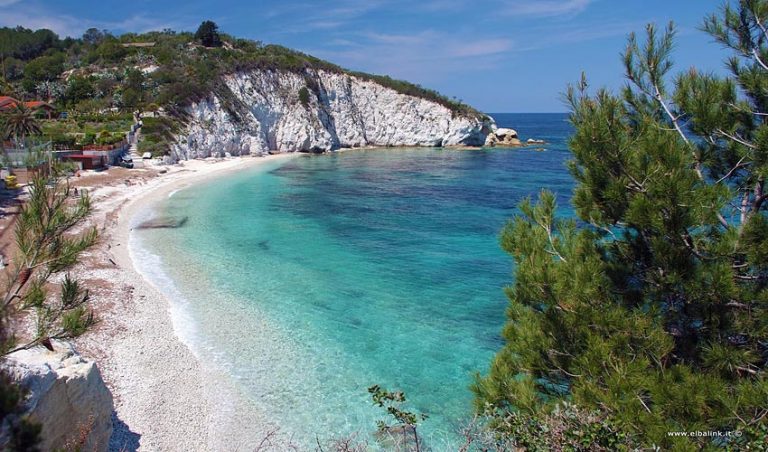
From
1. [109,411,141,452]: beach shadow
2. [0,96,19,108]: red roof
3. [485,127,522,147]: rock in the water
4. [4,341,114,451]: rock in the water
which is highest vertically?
[0,96,19,108]: red roof

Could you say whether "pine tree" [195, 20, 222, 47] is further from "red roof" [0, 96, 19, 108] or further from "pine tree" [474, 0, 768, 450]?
"pine tree" [474, 0, 768, 450]

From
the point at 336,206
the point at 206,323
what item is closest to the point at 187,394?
the point at 206,323

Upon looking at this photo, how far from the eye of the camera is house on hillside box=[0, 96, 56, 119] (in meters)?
49.4

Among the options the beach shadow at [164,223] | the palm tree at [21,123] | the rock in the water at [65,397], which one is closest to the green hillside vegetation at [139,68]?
the palm tree at [21,123]

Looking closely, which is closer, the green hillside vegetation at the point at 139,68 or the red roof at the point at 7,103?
the red roof at the point at 7,103

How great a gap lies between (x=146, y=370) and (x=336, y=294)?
28.1ft

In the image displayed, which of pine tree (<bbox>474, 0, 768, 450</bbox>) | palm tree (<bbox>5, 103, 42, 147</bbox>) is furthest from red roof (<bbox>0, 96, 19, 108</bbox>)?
pine tree (<bbox>474, 0, 768, 450</bbox>)

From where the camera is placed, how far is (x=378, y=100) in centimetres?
9656

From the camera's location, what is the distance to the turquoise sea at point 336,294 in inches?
540

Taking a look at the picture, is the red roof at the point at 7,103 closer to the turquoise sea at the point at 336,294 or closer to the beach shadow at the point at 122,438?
the turquoise sea at the point at 336,294

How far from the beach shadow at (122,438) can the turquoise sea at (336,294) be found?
294 cm

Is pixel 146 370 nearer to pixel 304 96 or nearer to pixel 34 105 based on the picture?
pixel 34 105

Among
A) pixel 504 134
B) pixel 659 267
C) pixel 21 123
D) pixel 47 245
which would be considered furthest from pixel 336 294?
pixel 504 134

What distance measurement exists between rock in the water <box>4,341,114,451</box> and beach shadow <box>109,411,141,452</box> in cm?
79
